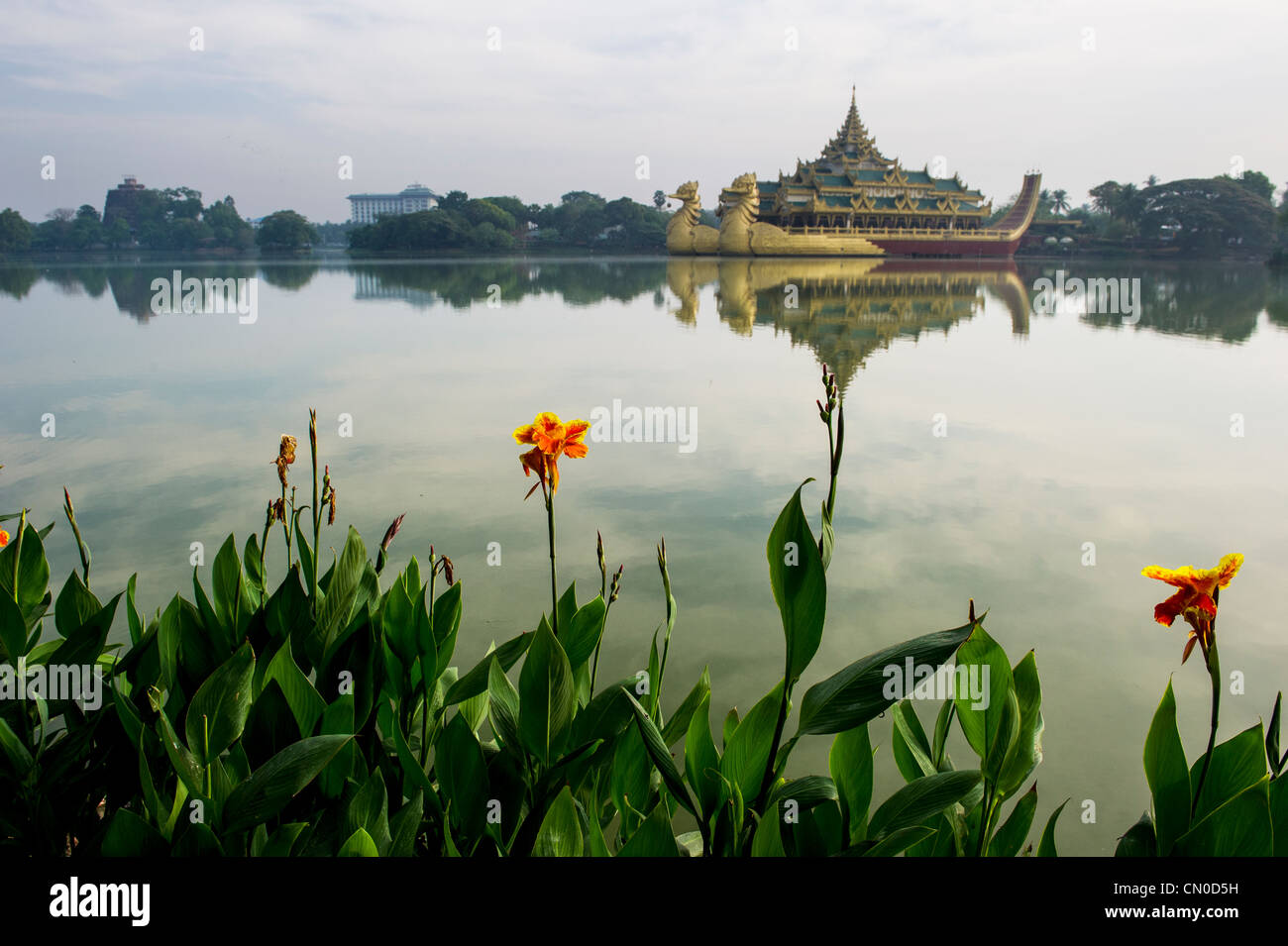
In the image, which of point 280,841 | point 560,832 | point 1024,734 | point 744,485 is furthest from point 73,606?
point 744,485

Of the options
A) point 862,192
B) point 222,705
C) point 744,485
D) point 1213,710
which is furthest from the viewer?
point 862,192

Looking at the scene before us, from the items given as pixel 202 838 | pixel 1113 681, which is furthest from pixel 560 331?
pixel 202 838

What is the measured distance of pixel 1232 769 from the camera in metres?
0.97

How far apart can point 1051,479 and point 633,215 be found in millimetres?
42139

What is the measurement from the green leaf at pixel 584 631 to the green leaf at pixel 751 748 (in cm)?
30

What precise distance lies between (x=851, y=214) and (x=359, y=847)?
113ft

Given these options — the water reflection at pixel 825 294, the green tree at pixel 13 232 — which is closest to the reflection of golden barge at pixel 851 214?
the water reflection at pixel 825 294

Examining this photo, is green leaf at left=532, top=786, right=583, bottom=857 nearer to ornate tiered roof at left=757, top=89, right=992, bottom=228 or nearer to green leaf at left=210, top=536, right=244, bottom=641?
green leaf at left=210, top=536, right=244, bottom=641

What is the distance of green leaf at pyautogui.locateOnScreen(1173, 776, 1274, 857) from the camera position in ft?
2.64

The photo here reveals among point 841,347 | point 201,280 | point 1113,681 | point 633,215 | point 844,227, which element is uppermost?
point 633,215

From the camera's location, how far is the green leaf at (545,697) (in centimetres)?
103

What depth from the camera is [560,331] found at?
9086 mm

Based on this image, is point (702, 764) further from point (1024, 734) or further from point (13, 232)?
point (13, 232)
